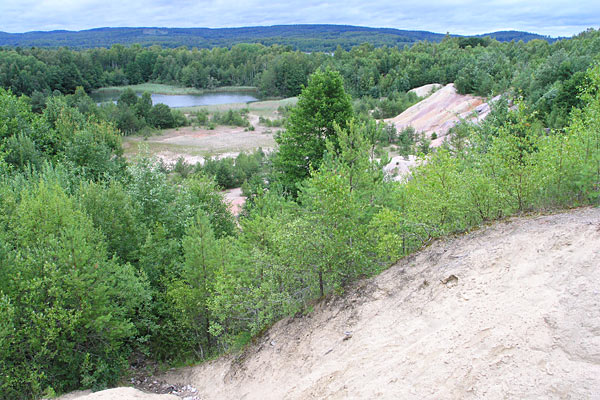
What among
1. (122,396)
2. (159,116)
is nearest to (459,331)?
(122,396)

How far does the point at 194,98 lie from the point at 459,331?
362 ft

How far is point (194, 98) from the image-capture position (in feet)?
364

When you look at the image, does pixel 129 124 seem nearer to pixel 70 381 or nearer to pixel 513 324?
pixel 70 381

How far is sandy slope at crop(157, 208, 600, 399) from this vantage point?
6.92 meters

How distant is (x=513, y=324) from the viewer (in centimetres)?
765

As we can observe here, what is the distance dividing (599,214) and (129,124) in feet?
215

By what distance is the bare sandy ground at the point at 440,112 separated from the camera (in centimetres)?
4975

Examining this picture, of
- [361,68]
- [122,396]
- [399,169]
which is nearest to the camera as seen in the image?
[122,396]

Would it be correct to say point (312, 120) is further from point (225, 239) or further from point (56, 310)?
point (56, 310)

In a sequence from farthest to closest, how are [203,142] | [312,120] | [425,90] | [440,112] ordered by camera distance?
[425,90]
[203,142]
[440,112]
[312,120]

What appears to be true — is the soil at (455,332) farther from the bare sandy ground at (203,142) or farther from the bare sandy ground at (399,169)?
the bare sandy ground at (203,142)

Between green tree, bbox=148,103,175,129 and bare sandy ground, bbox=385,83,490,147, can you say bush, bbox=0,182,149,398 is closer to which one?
bare sandy ground, bbox=385,83,490,147

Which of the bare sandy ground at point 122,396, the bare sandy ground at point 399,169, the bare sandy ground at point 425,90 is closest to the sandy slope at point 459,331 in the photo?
the bare sandy ground at point 122,396

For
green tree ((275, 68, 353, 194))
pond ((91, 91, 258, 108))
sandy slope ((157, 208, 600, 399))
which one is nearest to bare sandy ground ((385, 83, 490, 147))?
green tree ((275, 68, 353, 194))
